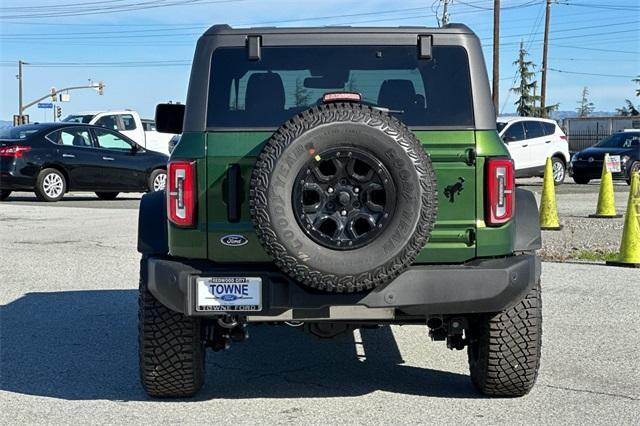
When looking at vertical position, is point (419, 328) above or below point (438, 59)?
below

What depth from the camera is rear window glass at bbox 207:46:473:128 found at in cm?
521

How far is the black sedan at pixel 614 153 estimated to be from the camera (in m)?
26.4

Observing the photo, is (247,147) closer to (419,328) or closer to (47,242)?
(419,328)

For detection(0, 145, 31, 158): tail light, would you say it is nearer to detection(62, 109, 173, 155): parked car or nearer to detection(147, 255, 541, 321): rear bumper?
detection(62, 109, 173, 155): parked car

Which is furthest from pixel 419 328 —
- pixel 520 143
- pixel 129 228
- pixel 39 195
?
pixel 520 143

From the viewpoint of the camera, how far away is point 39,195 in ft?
63.0

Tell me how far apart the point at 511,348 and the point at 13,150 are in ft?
50.3

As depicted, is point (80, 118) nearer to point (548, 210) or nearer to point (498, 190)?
point (548, 210)

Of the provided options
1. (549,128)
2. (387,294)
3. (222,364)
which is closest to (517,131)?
(549,128)

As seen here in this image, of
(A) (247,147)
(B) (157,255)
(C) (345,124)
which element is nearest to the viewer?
(C) (345,124)

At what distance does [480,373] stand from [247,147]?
1.73 meters

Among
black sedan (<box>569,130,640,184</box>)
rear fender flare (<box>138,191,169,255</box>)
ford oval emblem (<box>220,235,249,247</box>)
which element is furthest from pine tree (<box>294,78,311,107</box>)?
black sedan (<box>569,130,640,184</box>)

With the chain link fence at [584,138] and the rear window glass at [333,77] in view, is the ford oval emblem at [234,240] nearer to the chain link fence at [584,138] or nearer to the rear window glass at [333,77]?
the rear window glass at [333,77]

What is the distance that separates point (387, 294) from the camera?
479 cm
